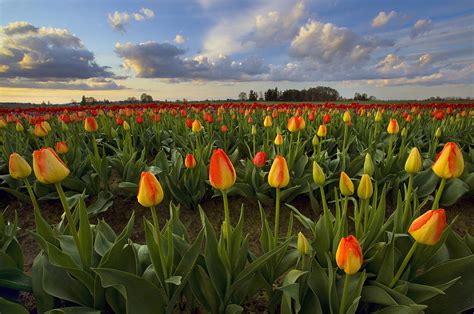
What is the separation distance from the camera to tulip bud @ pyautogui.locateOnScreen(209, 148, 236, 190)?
1.66 meters

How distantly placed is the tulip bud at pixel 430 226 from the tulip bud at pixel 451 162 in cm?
42

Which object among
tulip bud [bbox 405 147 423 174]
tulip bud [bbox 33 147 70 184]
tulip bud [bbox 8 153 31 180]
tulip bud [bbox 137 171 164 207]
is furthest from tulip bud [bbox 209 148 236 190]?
tulip bud [bbox 405 147 423 174]

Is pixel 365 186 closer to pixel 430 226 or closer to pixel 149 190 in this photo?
pixel 430 226

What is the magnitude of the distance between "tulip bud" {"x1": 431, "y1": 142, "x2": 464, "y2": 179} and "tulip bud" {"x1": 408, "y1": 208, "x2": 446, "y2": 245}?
42cm

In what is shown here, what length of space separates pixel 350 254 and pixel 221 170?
742mm

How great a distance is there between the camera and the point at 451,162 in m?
1.79

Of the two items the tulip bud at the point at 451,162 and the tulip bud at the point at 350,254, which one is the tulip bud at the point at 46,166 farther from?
the tulip bud at the point at 451,162

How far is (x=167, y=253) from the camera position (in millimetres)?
2018

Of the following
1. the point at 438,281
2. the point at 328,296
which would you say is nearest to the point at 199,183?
the point at 328,296

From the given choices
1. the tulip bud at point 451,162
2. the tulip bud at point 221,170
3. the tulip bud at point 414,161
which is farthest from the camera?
the tulip bud at point 414,161

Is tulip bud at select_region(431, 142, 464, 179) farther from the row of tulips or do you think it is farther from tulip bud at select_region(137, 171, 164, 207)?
tulip bud at select_region(137, 171, 164, 207)

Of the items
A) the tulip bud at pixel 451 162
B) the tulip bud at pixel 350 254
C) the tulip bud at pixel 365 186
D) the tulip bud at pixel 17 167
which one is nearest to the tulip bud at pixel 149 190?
the tulip bud at pixel 17 167

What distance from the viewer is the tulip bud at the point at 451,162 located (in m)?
1.78

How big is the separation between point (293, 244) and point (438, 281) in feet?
3.13
